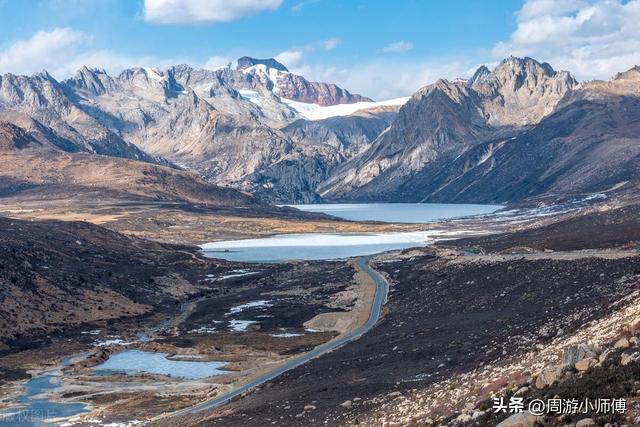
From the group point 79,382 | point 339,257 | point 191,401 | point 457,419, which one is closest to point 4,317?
point 79,382

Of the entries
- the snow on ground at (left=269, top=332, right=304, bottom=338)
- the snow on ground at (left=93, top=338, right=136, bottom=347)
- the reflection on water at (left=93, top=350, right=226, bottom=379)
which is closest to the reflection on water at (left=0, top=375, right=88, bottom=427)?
the reflection on water at (left=93, top=350, right=226, bottom=379)

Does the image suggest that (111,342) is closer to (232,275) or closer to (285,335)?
(285,335)

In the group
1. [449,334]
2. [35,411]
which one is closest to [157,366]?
[35,411]

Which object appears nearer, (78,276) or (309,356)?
(309,356)

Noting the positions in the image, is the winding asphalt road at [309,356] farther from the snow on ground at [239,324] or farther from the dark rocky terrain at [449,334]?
the snow on ground at [239,324]

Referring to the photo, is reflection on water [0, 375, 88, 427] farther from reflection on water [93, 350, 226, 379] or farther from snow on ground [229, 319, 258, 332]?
snow on ground [229, 319, 258, 332]

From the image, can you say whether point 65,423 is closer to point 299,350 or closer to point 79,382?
point 79,382

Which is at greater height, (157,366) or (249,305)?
(249,305)

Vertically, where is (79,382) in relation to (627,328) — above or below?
below

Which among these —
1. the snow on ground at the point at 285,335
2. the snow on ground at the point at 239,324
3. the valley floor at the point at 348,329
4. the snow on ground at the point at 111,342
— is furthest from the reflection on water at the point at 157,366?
the snow on ground at the point at 239,324

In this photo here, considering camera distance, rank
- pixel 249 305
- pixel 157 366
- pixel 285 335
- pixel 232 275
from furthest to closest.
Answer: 1. pixel 232 275
2. pixel 249 305
3. pixel 285 335
4. pixel 157 366

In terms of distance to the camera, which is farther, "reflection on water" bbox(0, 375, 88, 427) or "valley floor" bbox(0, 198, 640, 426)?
"reflection on water" bbox(0, 375, 88, 427)
